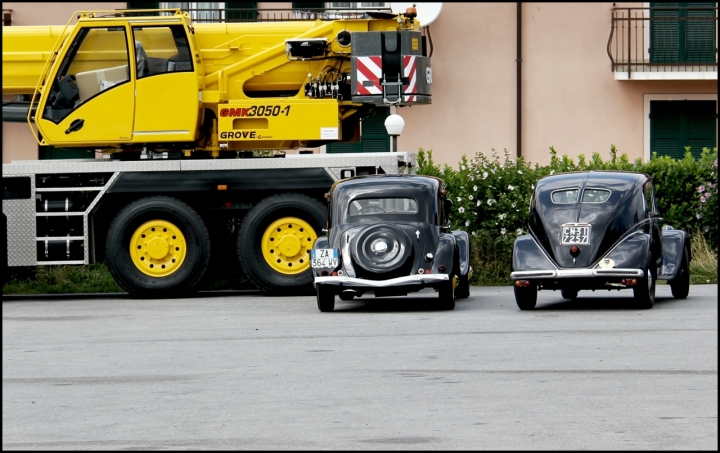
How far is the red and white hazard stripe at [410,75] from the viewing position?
2022 centimetres

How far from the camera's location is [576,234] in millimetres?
16703

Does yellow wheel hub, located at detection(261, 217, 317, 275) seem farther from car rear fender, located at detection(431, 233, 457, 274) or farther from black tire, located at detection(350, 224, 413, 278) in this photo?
car rear fender, located at detection(431, 233, 457, 274)

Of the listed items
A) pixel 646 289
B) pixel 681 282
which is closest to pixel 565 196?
pixel 646 289

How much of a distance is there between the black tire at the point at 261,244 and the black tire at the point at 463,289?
6.77 feet

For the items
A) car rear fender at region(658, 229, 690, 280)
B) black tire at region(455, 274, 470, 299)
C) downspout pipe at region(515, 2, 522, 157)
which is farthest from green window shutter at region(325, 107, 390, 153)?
car rear fender at region(658, 229, 690, 280)

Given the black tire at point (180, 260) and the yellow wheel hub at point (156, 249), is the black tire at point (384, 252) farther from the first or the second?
the yellow wheel hub at point (156, 249)

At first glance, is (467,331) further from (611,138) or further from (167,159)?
(611,138)

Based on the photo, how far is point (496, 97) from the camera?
29953mm

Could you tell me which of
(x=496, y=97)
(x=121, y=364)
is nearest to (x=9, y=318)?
(x=121, y=364)

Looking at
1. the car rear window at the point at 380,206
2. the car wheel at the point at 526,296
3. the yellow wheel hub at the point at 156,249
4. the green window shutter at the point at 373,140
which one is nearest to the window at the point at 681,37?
the green window shutter at the point at 373,140

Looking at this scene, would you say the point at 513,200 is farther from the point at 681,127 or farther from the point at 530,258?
the point at 681,127

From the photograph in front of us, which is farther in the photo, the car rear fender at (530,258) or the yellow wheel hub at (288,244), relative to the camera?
the yellow wheel hub at (288,244)

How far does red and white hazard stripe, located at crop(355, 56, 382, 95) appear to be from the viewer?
20.3 meters

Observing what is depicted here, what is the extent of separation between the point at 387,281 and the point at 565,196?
247 centimetres
